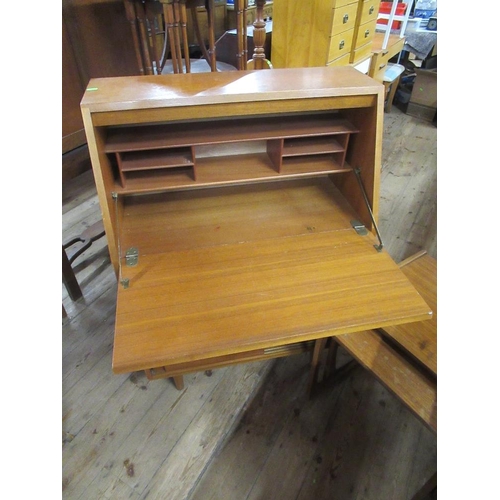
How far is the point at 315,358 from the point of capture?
1.40 metres

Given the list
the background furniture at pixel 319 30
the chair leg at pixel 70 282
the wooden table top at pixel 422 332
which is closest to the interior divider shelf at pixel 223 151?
the wooden table top at pixel 422 332

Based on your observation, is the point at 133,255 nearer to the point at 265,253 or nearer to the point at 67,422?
the point at 265,253

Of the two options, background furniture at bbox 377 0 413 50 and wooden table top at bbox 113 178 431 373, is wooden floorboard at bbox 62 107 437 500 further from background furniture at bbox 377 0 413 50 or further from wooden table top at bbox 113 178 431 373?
background furniture at bbox 377 0 413 50

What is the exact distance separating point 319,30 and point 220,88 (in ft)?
4.92

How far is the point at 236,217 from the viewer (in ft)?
4.30

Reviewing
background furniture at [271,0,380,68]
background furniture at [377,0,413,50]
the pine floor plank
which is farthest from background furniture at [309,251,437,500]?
background furniture at [377,0,413,50]

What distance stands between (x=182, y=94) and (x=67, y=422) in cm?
139

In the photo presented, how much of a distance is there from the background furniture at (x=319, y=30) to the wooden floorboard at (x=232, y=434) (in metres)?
1.90

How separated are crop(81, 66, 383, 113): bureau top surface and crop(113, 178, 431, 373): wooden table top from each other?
0.44 m

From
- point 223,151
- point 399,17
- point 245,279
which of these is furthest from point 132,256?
point 399,17

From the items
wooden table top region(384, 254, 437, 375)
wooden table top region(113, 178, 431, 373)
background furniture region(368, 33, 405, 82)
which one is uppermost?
background furniture region(368, 33, 405, 82)

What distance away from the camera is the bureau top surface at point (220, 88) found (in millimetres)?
945

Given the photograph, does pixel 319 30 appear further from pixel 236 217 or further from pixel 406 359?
pixel 406 359

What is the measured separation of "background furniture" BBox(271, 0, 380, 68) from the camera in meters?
2.08
